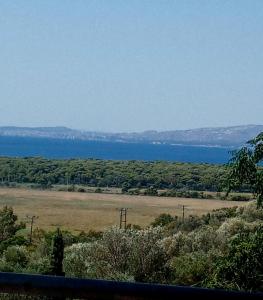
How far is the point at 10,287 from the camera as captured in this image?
1.98 metres

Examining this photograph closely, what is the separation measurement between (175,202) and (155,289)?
212 feet

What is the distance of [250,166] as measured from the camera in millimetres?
8453

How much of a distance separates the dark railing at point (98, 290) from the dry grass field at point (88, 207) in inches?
1860

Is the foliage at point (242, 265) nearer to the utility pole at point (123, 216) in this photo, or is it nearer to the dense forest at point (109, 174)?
the utility pole at point (123, 216)

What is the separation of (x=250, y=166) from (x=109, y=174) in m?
85.1

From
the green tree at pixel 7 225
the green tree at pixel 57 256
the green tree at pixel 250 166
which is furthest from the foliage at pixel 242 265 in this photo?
the green tree at pixel 7 225

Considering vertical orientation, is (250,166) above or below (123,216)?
above

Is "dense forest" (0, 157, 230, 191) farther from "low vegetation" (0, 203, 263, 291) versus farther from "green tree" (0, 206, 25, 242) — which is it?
"low vegetation" (0, 203, 263, 291)

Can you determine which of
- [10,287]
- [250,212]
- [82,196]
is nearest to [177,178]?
[82,196]

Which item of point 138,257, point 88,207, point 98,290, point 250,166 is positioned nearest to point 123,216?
point 88,207

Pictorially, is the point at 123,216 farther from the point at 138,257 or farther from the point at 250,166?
Result: the point at 250,166

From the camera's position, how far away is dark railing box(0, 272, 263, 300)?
1.86m

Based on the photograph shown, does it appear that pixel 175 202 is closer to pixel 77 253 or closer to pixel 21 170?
pixel 21 170

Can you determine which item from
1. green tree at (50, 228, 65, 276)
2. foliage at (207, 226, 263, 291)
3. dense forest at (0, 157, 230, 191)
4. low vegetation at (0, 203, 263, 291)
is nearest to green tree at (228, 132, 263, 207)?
foliage at (207, 226, 263, 291)
